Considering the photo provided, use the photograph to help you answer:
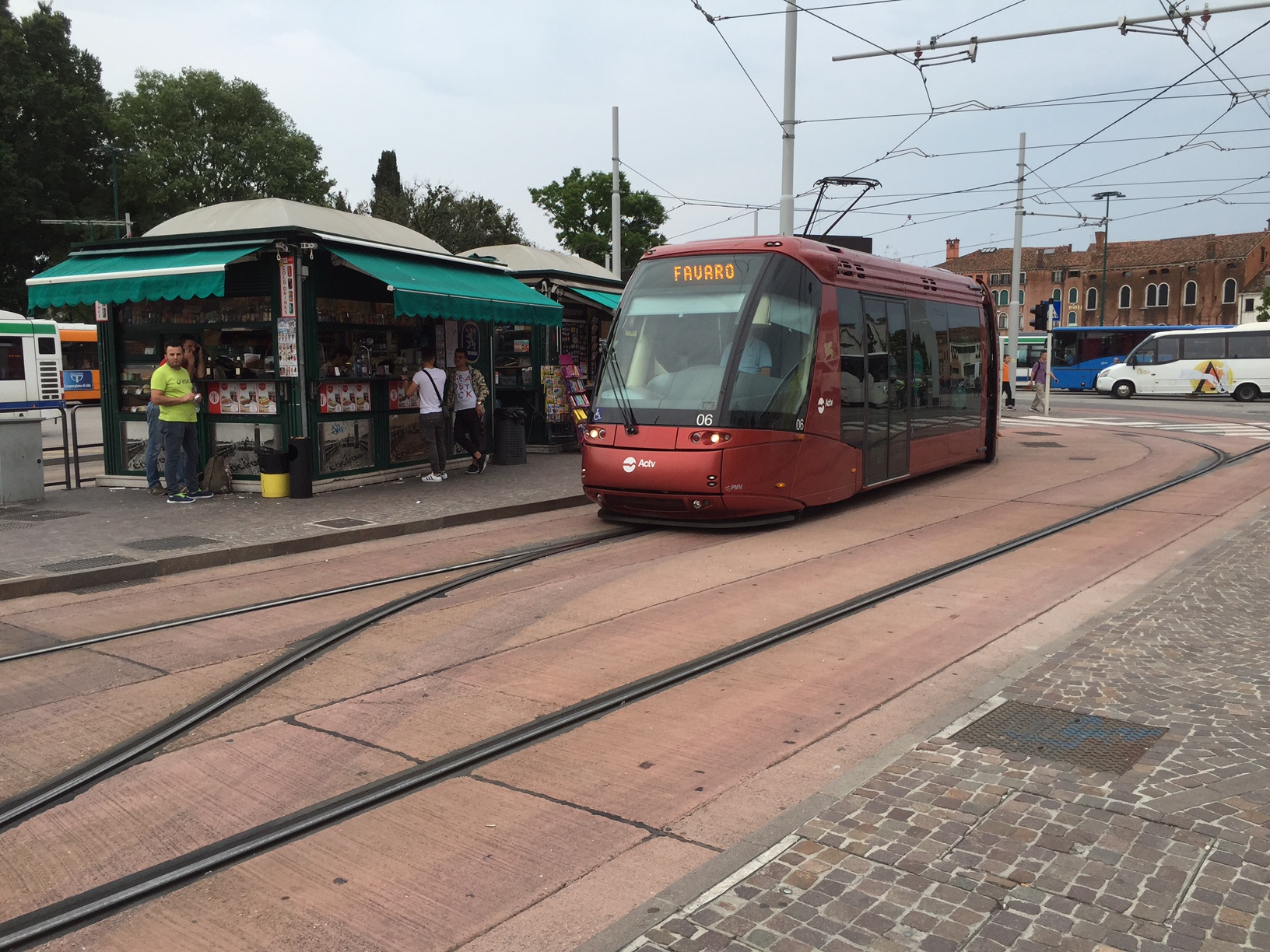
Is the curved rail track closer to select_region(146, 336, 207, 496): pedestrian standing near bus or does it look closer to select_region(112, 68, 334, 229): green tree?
select_region(146, 336, 207, 496): pedestrian standing near bus

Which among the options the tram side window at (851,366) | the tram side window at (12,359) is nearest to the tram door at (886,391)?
the tram side window at (851,366)

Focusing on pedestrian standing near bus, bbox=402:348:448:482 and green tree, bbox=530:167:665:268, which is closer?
pedestrian standing near bus, bbox=402:348:448:482

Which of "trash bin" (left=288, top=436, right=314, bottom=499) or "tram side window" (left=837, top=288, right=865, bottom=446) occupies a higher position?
"tram side window" (left=837, top=288, right=865, bottom=446)

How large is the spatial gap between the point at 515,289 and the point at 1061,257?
94204mm

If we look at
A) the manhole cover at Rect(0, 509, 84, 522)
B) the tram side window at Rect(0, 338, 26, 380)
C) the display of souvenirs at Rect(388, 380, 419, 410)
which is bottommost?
the manhole cover at Rect(0, 509, 84, 522)

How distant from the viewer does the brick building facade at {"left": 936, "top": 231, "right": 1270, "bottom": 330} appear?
86.5 metres

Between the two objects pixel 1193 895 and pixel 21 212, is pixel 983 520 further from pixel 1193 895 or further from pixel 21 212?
pixel 21 212

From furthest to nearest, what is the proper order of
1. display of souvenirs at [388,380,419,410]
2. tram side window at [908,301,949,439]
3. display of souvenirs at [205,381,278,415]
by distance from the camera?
display of souvenirs at [388,380,419,410] → tram side window at [908,301,949,439] → display of souvenirs at [205,381,278,415]

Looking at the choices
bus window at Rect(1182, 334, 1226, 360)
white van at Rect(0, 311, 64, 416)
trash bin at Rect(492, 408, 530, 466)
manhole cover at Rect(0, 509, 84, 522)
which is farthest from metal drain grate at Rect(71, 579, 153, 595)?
bus window at Rect(1182, 334, 1226, 360)

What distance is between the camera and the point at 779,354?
10.6 m

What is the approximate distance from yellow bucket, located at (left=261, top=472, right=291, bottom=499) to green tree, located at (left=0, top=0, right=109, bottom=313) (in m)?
39.4

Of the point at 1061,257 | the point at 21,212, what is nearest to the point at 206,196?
the point at 21,212

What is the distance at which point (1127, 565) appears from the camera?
895 centimetres

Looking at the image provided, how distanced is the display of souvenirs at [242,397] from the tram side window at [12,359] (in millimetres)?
16685
